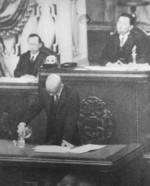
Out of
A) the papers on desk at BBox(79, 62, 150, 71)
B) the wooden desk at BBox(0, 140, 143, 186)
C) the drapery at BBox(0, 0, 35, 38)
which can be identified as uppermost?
the drapery at BBox(0, 0, 35, 38)

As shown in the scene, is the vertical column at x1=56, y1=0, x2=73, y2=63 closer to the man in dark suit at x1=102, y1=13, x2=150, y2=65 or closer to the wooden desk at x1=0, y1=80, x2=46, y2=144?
the man in dark suit at x1=102, y1=13, x2=150, y2=65

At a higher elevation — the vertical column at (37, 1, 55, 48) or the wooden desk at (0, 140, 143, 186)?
the vertical column at (37, 1, 55, 48)

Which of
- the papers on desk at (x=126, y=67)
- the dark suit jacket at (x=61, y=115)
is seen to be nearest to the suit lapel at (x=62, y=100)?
the dark suit jacket at (x=61, y=115)

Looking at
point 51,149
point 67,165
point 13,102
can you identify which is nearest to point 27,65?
point 13,102

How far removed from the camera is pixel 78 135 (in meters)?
5.61

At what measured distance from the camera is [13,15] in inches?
283

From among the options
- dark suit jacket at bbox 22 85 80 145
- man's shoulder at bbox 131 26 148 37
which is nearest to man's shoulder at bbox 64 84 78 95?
dark suit jacket at bbox 22 85 80 145

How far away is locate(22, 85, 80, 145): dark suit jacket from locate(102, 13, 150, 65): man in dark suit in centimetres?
83

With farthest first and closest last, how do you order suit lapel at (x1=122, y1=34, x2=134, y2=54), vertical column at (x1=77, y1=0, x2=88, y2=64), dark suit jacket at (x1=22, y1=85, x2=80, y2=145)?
vertical column at (x1=77, y1=0, x2=88, y2=64)
suit lapel at (x1=122, y1=34, x2=134, y2=54)
dark suit jacket at (x1=22, y1=85, x2=80, y2=145)

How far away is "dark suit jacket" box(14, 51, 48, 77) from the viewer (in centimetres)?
655

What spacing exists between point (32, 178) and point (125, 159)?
0.73 metres

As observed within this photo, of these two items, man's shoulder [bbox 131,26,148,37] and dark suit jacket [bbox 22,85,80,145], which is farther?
man's shoulder [bbox 131,26,148,37]

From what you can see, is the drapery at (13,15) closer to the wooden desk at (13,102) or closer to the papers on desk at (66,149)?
the wooden desk at (13,102)

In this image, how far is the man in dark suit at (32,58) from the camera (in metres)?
6.56
